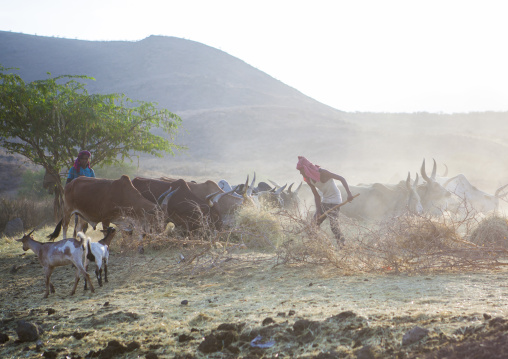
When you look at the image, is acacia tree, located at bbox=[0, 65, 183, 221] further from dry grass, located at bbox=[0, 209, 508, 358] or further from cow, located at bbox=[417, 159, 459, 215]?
cow, located at bbox=[417, 159, 459, 215]

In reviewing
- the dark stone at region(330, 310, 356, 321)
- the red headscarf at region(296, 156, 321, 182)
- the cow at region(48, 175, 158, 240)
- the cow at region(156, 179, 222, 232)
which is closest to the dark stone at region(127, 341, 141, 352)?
the dark stone at region(330, 310, 356, 321)

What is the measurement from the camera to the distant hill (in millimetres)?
37594

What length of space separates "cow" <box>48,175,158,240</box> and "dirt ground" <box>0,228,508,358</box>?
7.53 ft

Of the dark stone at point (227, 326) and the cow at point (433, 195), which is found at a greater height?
the cow at point (433, 195)

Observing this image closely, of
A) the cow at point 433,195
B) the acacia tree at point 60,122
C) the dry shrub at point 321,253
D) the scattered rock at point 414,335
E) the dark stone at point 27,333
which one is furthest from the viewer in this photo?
the cow at point 433,195

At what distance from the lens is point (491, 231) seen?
7.23 meters

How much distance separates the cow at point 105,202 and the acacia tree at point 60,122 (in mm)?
2512

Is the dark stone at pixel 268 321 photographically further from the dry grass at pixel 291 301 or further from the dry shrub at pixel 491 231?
the dry shrub at pixel 491 231

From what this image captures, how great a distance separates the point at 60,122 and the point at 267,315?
29.0ft

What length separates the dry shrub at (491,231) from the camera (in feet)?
23.2

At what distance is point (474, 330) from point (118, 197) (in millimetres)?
6944

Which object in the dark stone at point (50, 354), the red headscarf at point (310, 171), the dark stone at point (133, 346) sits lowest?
the dark stone at point (50, 354)

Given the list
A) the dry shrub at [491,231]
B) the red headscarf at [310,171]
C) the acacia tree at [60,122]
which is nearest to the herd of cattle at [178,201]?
the dry shrub at [491,231]

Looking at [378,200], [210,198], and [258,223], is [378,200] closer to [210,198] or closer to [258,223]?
[210,198]
